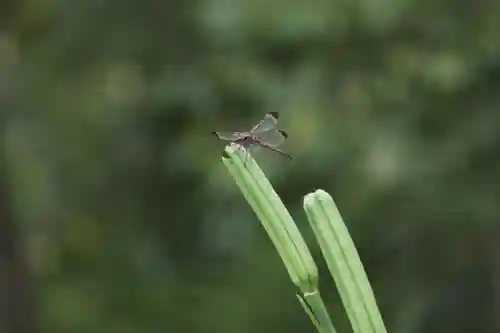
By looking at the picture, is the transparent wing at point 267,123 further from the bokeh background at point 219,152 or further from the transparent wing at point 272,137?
the bokeh background at point 219,152

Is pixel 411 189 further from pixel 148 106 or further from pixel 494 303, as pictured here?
pixel 148 106

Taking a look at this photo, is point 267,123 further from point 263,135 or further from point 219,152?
point 219,152

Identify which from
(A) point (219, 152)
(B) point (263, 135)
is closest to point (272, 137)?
(B) point (263, 135)

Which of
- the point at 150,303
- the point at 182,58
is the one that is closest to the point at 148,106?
the point at 182,58

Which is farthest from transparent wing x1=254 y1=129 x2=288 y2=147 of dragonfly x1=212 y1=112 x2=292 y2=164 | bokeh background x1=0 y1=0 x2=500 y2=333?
bokeh background x1=0 y1=0 x2=500 y2=333

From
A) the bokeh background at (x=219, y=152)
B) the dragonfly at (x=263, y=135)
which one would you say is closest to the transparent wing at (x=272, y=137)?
the dragonfly at (x=263, y=135)
